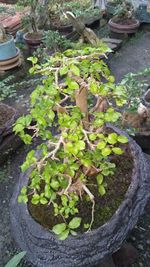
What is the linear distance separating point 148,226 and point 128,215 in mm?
695

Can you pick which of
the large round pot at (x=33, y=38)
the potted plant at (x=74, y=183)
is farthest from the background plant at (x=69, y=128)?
the large round pot at (x=33, y=38)

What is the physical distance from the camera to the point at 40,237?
1179mm

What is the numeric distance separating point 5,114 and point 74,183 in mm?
1298

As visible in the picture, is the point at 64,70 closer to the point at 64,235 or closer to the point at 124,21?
the point at 64,235

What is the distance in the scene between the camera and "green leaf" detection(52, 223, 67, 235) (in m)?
1.14

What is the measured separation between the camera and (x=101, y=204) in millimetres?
1314

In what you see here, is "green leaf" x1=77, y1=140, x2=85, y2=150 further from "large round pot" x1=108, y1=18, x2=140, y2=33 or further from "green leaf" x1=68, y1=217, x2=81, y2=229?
"large round pot" x1=108, y1=18, x2=140, y2=33

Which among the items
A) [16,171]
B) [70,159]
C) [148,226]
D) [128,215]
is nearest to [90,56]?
[70,159]

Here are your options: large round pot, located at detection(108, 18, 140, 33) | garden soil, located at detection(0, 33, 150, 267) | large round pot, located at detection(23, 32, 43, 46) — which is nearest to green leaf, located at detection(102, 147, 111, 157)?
garden soil, located at detection(0, 33, 150, 267)

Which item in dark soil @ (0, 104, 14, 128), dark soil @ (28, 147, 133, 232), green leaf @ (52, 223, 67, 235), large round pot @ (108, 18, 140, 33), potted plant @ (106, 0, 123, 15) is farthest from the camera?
potted plant @ (106, 0, 123, 15)

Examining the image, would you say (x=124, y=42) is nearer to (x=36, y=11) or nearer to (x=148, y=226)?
(x=36, y=11)

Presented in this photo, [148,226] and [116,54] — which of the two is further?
[116,54]

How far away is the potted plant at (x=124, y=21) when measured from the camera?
4.02 m

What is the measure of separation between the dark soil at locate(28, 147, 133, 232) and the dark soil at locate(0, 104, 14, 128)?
1109 millimetres
